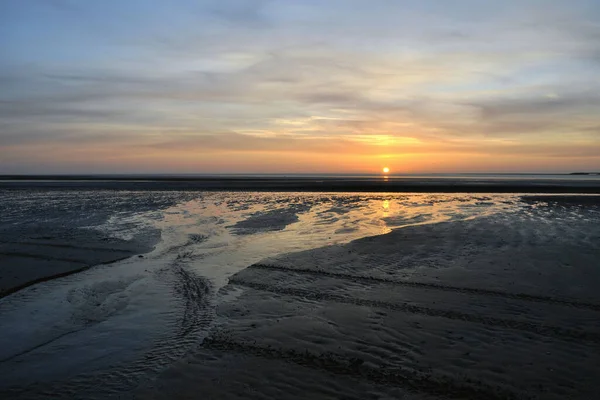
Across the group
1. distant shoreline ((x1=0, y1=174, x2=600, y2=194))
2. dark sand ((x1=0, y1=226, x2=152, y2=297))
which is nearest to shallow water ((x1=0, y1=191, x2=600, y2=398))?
dark sand ((x1=0, y1=226, x2=152, y2=297))

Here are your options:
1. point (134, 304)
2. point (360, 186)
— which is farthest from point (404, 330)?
point (360, 186)

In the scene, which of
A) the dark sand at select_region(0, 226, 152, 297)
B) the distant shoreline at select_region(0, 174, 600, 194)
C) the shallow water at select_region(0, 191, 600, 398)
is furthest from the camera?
the distant shoreline at select_region(0, 174, 600, 194)

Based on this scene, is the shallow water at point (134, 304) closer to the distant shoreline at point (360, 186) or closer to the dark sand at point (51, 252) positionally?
the dark sand at point (51, 252)

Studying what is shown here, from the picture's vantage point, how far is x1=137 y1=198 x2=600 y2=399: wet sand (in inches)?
244

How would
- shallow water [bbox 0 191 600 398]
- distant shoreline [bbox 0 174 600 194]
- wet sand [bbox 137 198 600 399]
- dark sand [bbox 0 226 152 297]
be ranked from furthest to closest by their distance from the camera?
distant shoreline [bbox 0 174 600 194]
dark sand [bbox 0 226 152 297]
shallow water [bbox 0 191 600 398]
wet sand [bbox 137 198 600 399]

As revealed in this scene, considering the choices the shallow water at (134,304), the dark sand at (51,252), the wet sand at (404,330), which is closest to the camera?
the wet sand at (404,330)

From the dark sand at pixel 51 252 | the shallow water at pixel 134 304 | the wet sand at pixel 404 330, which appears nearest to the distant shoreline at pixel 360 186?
the shallow water at pixel 134 304

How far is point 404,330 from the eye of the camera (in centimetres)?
834

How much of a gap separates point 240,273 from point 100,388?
7.11m

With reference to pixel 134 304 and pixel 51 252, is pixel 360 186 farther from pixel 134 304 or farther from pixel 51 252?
pixel 134 304

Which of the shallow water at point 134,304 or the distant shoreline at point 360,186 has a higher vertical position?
the distant shoreline at point 360,186

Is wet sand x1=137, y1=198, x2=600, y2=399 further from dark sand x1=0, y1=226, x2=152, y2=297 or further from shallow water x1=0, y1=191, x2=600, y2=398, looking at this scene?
dark sand x1=0, y1=226, x2=152, y2=297

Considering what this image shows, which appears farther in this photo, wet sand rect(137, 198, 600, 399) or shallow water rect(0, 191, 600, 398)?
shallow water rect(0, 191, 600, 398)

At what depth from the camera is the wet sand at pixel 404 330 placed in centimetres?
619
